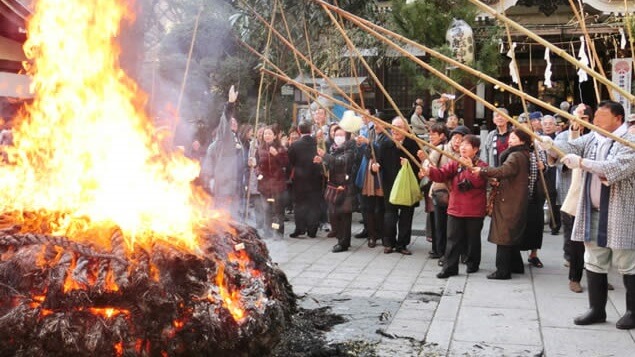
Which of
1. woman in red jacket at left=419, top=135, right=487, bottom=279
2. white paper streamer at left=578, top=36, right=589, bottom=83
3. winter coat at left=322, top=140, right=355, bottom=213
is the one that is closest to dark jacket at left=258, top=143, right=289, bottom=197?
winter coat at left=322, top=140, right=355, bottom=213

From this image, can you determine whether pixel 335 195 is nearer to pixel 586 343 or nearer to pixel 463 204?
pixel 463 204

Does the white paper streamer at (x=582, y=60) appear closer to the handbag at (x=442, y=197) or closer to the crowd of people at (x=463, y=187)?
the crowd of people at (x=463, y=187)

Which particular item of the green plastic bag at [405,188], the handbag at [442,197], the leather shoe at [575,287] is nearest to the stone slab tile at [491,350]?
the leather shoe at [575,287]

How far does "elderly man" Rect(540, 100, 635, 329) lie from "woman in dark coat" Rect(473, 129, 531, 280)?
1.52 meters

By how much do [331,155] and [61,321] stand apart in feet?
21.1

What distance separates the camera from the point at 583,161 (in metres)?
5.39

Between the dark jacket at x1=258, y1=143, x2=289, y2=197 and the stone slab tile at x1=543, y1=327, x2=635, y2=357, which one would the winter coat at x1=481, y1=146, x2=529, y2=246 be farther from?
the dark jacket at x1=258, y1=143, x2=289, y2=197

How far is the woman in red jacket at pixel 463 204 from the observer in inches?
300

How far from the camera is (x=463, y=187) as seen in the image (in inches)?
302

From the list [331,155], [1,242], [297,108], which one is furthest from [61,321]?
[297,108]

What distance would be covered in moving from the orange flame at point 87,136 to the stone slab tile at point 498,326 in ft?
8.08

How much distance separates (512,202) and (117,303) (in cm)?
485

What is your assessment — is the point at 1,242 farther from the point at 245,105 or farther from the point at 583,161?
the point at 245,105

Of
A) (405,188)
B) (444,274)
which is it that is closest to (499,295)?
(444,274)
